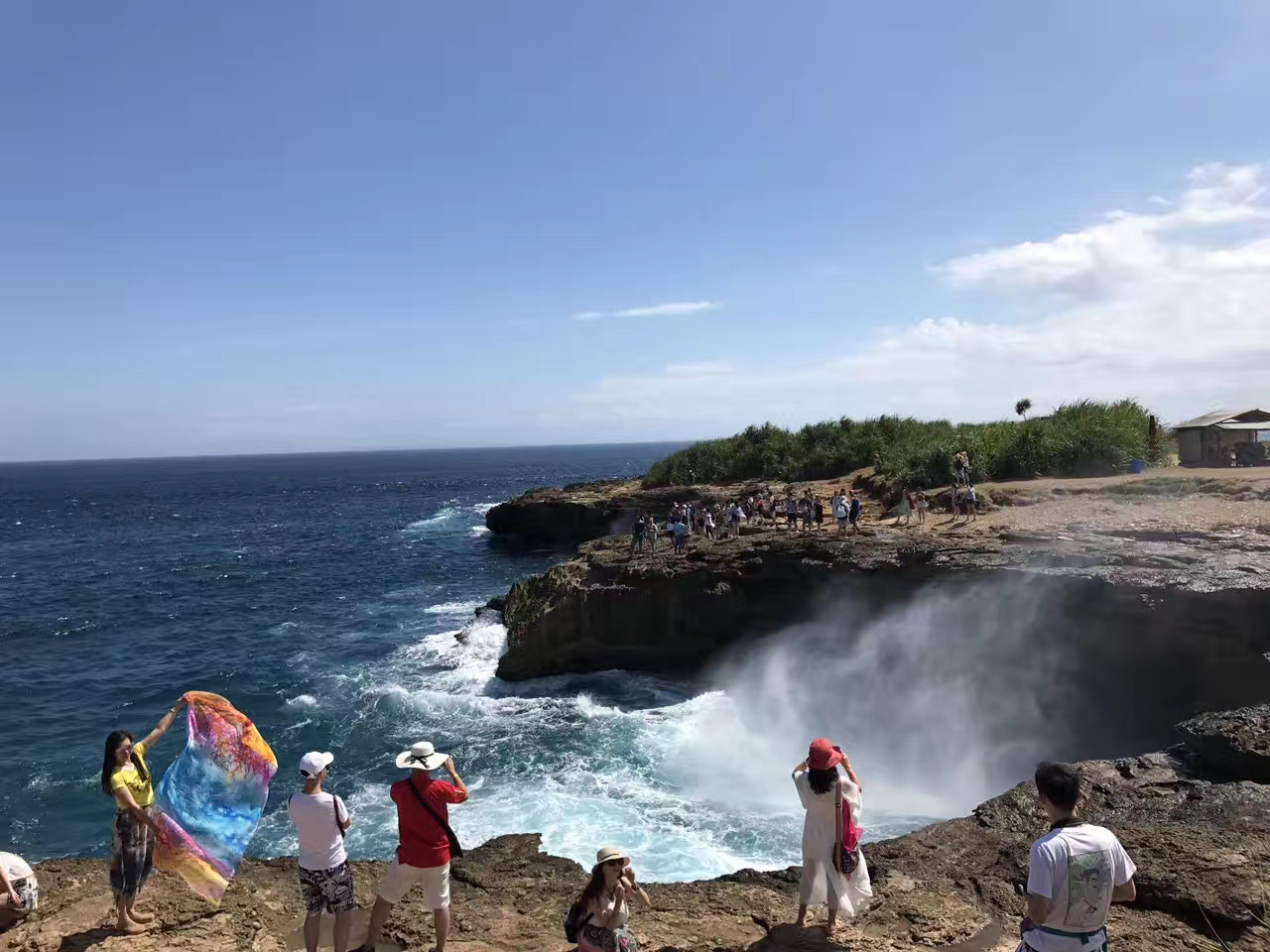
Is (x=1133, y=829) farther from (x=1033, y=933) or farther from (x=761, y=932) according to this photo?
(x=1033, y=933)

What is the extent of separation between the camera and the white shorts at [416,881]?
6086 mm

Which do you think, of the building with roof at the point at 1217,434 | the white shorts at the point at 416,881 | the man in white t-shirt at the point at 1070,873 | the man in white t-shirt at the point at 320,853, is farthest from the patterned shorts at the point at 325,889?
the building with roof at the point at 1217,434

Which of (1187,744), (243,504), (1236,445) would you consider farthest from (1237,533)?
(243,504)

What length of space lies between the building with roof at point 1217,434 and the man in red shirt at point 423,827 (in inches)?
1235

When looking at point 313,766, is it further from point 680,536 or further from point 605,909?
point 680,536

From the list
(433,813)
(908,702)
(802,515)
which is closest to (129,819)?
(433,813)

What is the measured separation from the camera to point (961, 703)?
714 inches

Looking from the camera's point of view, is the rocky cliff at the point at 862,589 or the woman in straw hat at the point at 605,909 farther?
the rocky cliff at the point at 862,589

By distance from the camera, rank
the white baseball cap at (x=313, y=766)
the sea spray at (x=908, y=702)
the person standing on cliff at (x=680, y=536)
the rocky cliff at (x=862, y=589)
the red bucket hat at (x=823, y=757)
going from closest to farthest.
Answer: the white baseball cap at (x=313, y=766) < the red bucket hat at (x=823, y=757) < the rocky cliff at (x=862, y=589) < the sea spray at (x=908, y=702) < the person standing on cliff at (x=680, y=536)

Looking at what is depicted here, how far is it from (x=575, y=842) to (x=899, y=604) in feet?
34.1

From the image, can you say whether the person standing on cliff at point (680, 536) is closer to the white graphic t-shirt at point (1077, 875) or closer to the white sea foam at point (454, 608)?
the white sea foam at point (454, 608)

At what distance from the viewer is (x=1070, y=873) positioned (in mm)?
4211

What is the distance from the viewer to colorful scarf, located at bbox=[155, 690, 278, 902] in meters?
6.56

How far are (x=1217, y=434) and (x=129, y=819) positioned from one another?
3471 centimetres
